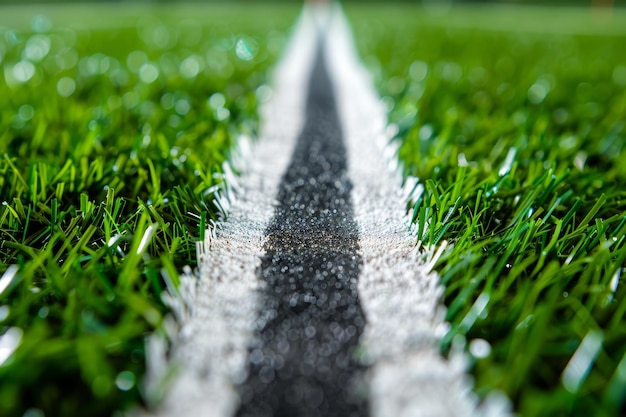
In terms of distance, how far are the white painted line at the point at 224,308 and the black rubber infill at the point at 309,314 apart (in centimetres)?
2

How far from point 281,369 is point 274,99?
1.42m

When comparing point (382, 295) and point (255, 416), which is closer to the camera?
point (255, 416)

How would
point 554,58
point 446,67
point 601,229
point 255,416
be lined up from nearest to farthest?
point 255,416 < point 601,229 < point 446,67 < point 554,58

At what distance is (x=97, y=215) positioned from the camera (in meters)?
0.82

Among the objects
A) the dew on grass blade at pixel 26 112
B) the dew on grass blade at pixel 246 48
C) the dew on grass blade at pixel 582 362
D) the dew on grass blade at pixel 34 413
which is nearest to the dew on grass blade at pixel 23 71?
the dew on grass blade at pixel 26 112

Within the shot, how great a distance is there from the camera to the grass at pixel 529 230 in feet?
1.87

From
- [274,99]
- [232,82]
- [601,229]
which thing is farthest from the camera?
[232,82]

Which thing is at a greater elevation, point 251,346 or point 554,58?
point 251,346

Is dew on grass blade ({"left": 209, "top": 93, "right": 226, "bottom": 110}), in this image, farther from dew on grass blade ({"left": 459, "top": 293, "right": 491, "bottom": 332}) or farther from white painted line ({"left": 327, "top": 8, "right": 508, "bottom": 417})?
dew on grass blade ({"left": 459, "top": 293, "right": 491, "bottom": 332})

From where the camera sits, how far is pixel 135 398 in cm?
52

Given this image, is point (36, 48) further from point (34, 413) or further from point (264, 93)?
point (34, 413)

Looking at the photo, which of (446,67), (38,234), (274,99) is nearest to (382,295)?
(38,234)

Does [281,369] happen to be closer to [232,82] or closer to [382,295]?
[382,295]

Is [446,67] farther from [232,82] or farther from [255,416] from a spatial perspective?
[255,416]
